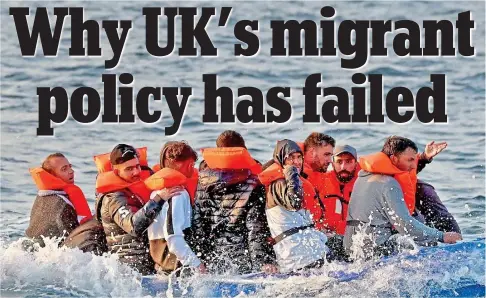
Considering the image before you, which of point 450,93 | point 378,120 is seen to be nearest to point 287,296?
point 378,120

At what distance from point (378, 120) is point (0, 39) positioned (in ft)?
28.4

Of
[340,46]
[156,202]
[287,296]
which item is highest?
[340,46]

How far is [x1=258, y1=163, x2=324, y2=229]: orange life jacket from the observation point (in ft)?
29.7

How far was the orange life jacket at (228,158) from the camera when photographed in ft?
30.8

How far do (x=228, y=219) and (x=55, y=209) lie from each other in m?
1.82

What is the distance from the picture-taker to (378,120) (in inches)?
699

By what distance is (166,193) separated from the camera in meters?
9.06

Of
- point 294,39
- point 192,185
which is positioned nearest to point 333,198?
point 192,185

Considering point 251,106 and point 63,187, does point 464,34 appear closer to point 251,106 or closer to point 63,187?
point 251,106

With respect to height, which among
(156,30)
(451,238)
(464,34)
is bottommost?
(451,238)

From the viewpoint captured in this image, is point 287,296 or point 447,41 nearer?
point 287,296

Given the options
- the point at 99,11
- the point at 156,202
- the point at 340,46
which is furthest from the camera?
the point at 99,11

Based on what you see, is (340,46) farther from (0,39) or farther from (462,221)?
(462,221)

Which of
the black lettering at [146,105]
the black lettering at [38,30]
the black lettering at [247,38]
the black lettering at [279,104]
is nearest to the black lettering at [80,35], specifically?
the black lettering at [38,30]
